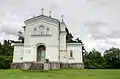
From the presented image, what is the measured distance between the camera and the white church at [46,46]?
29.9 m

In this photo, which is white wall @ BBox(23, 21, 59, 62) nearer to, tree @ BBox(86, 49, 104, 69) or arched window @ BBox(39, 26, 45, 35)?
arched window @ BBox(39, 26, 45, 35)

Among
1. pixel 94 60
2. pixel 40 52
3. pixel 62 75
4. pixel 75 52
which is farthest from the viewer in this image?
pixel 94 60

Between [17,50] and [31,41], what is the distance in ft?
10.8

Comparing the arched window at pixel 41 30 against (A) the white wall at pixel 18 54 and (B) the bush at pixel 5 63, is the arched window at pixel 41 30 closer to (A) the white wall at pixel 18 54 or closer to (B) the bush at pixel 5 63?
(A) the white wall at pixel 18 54

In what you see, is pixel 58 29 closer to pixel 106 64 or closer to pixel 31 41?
pixel 31 41

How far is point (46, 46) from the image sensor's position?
29.9 meters

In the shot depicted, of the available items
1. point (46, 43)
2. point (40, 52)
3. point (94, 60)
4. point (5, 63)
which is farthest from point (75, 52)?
point (94, 60)

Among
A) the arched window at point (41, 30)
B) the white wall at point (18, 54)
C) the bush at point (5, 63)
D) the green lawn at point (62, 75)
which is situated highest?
the arched window at point (41, 30)

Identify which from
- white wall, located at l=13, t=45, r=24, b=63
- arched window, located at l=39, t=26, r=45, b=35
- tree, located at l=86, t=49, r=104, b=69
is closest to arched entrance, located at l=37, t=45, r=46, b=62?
arched window, located at l=39, t=26, r=45, b=35

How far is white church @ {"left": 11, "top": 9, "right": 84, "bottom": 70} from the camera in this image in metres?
29.9

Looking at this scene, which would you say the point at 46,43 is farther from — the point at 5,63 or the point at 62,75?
the point at 62,75

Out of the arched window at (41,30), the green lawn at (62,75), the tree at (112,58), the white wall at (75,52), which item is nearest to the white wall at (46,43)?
the arched window at (41,30)

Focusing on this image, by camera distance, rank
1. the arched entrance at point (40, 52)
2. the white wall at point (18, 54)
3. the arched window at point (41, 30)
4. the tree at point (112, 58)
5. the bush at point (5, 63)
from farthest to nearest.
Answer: the tree at point (112, 58) < the bush at point (5, 63) < the white wall at point (18, 54) < the arched window at point (41, 30) < the arched entrance at point (40, 52)

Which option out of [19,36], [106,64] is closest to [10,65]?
[106,64]
